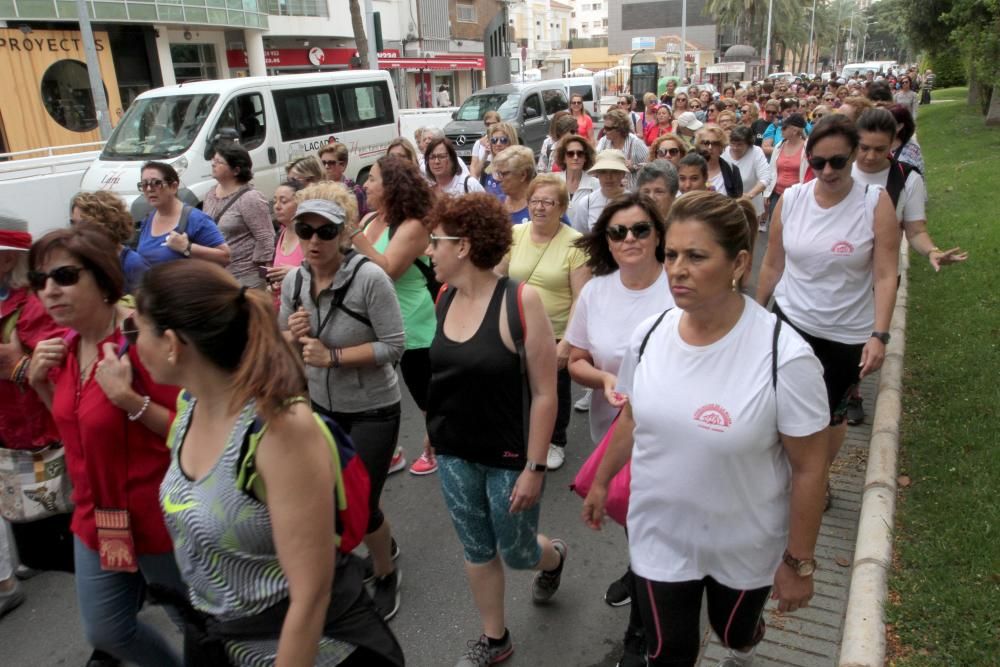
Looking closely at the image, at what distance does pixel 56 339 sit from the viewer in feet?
8.39

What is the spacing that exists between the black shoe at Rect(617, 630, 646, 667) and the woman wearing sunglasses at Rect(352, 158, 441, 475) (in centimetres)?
185

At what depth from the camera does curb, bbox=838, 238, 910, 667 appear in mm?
2994

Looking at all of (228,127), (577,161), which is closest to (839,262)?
(577,161)

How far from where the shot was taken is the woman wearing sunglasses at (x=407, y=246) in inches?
158

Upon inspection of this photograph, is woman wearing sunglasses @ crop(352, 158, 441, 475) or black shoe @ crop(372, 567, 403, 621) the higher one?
woman wearing sunglasses @ crop(352, 158, 441, 475)

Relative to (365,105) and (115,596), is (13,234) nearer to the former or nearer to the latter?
(115,596)

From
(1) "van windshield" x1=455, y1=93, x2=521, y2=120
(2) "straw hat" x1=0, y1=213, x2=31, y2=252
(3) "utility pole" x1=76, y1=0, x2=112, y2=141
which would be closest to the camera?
(2) "straw hat" x1=0, y1=213, x2=31, y2=252

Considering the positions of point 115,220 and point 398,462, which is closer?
point 115,220

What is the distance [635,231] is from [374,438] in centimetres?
143

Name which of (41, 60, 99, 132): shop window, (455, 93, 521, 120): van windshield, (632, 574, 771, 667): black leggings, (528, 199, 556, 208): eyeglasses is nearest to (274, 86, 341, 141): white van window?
(455, 93, 521, 120): van windshield

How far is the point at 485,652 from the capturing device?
3076mm

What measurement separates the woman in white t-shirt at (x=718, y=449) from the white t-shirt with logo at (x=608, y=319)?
0.81 meters

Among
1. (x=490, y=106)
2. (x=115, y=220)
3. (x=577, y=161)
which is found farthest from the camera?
(x=490, y=106)

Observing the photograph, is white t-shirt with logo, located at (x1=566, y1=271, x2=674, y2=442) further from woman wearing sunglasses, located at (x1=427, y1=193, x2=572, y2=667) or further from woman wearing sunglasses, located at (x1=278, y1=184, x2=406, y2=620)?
woman wearing sunglasses, located at (x1=278, y1=184, x2=406, y2=620)
